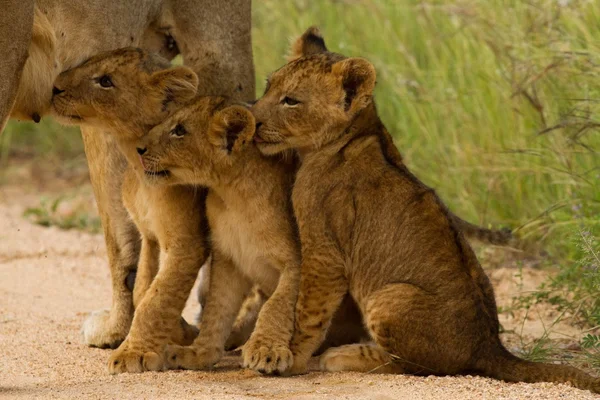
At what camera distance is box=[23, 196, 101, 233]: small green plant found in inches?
334

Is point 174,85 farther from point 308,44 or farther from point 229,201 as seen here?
point 308,44

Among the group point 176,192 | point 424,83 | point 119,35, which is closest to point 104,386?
point 176,192

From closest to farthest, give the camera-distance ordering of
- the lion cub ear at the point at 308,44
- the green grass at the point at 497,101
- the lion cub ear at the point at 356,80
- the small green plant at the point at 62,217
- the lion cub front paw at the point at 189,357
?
the lion cub ear at the point at 356,80, the lion cub front paw at the point at 189,357, the lion cub ear at the point at 308,44, the green grass at the point at 497,101, the small green plant at the point at 62,217

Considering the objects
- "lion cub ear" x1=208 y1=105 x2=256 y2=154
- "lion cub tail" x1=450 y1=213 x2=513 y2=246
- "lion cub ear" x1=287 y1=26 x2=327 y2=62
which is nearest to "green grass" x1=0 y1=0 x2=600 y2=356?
"lion cub tail" x1=450 y1=213 x2=513 y2=246

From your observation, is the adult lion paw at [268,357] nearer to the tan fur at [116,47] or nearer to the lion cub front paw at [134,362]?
the lion cub front paw at [134,362]

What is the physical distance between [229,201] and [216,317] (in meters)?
0.48

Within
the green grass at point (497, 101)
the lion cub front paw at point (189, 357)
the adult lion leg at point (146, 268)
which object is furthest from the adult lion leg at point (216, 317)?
the green grass at point (497, 101)

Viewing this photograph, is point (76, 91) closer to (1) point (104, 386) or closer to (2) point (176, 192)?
(2) point (176, 192)

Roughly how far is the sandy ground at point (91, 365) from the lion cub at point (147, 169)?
0.24m

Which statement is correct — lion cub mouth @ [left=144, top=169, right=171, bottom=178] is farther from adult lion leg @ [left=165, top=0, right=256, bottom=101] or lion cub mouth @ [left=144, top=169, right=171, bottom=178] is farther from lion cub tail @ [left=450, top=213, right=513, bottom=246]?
lion cub tail @ [left=450, top=213, right=513, bottom=246]

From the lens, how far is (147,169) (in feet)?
15.7

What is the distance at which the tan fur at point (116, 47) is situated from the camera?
16.5 ft

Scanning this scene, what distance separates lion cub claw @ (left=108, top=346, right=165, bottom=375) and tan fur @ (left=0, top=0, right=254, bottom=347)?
71 centimetres

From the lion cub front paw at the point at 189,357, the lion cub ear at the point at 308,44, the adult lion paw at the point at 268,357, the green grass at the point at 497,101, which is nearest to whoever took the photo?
the adult lion paw at the point at 268,357
